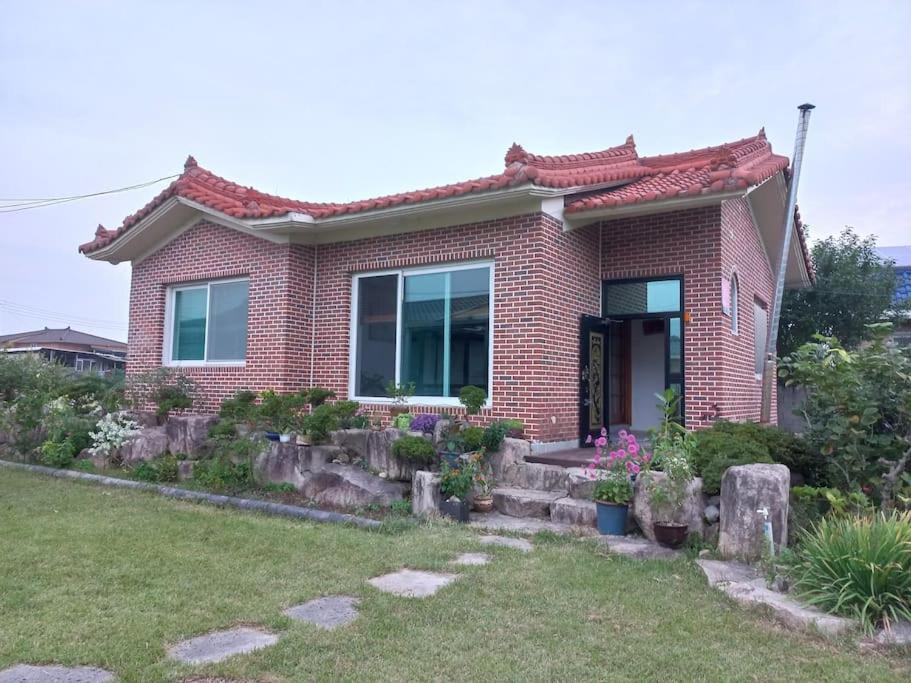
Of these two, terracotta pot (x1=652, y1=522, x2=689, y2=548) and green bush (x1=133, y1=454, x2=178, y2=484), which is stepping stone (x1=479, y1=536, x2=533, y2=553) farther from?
green bush (x1=133, y1=454, x2=178, y2=484)

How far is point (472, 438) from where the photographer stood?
6926 millimetres

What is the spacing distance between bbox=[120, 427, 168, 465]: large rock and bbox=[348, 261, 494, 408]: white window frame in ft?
8.89

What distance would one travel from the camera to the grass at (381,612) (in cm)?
329

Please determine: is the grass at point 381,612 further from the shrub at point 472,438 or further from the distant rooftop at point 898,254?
the distant rooftop at point 898,254

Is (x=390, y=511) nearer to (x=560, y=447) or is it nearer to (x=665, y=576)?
(x=560, y=447)

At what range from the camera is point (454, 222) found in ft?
27.7

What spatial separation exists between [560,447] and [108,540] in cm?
498

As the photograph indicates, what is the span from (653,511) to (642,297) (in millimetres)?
3875

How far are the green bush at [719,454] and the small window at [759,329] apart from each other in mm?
4621

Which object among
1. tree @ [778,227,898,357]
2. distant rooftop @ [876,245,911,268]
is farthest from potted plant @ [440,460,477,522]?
distant rooftop @ [876,245,911,268]

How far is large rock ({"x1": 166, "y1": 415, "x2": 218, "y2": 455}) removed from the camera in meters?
8.81

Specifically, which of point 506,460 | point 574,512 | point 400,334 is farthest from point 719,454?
point 400,334

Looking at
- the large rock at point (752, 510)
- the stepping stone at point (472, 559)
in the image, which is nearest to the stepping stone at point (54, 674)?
the stepping stone at point (472, 559)

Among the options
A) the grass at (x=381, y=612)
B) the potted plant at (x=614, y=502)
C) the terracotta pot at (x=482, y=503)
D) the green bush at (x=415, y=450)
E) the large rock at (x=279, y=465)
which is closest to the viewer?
the grass at (x=381, y=612)
